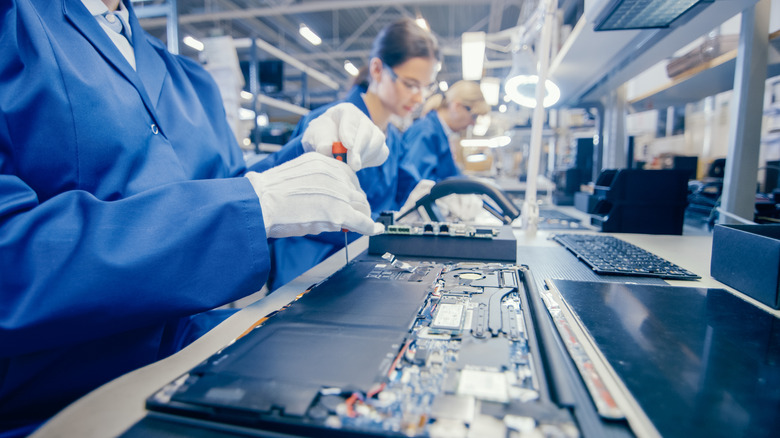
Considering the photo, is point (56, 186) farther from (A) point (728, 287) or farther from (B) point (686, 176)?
(B) point (686, 176)

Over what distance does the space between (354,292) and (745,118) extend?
3.95 feet

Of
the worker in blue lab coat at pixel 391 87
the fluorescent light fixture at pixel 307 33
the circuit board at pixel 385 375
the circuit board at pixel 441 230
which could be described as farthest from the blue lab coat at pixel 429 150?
the fluorescent light fixture at pixel 307 33

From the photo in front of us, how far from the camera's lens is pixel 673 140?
304 cm

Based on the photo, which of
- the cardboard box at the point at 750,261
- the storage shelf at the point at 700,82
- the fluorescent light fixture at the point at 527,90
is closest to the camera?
the cardboard box at the point at 750,261

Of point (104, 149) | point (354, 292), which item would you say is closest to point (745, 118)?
point (354, 292)

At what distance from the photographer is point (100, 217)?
51cm

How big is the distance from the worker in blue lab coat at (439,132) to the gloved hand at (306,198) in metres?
1.32

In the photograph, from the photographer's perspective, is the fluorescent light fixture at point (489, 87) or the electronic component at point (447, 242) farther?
the fluorescent light fixture at point (489, 87)

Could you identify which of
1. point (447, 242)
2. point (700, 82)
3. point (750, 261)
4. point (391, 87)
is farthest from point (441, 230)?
point (700, 82)

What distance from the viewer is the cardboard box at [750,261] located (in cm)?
56

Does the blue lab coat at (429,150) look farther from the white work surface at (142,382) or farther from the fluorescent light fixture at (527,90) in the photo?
the white work surface at (142,382)

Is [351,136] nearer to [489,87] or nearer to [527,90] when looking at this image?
[527,90]

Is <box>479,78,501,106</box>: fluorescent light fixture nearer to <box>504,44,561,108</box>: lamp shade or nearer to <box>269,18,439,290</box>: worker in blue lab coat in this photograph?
<box>269,18,439,290</box>: worker in blue lab coat

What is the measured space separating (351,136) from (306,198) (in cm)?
27
